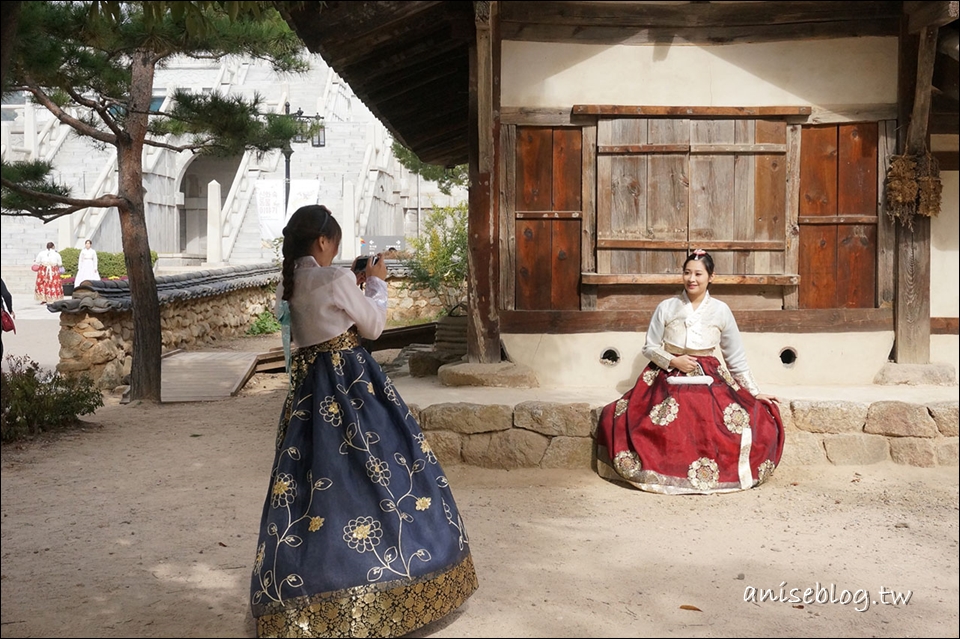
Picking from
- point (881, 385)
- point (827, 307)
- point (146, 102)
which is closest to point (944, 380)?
point (881, 385)

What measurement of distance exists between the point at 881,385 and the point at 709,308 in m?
1.80

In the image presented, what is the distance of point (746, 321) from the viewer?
271 inches

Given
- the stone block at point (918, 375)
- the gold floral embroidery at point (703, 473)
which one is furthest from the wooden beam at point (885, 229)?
the gold floral embroidery at point (703, 473)

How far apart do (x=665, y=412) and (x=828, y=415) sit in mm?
1297

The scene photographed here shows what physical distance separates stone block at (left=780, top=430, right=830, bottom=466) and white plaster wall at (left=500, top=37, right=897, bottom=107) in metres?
2.48

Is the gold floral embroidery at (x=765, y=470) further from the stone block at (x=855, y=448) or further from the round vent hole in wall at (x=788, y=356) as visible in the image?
the round vent hole in wall at (x=788, y=356)

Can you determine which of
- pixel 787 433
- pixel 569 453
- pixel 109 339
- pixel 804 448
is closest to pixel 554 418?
pixel 569 453

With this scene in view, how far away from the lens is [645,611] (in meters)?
3.79

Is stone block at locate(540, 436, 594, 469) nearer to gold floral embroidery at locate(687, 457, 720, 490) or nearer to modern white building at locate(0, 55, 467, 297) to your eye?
gold floral embroidery at locate(687, 457, 720, 490)

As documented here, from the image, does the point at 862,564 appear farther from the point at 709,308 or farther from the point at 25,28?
the point at 25,28

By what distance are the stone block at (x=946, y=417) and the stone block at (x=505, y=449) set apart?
263 cm

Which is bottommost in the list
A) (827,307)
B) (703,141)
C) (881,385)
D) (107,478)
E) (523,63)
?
(107,478)

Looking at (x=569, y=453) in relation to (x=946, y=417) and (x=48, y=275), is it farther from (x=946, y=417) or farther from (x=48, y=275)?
(x=48, y=275)

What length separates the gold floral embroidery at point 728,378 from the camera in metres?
5.92
